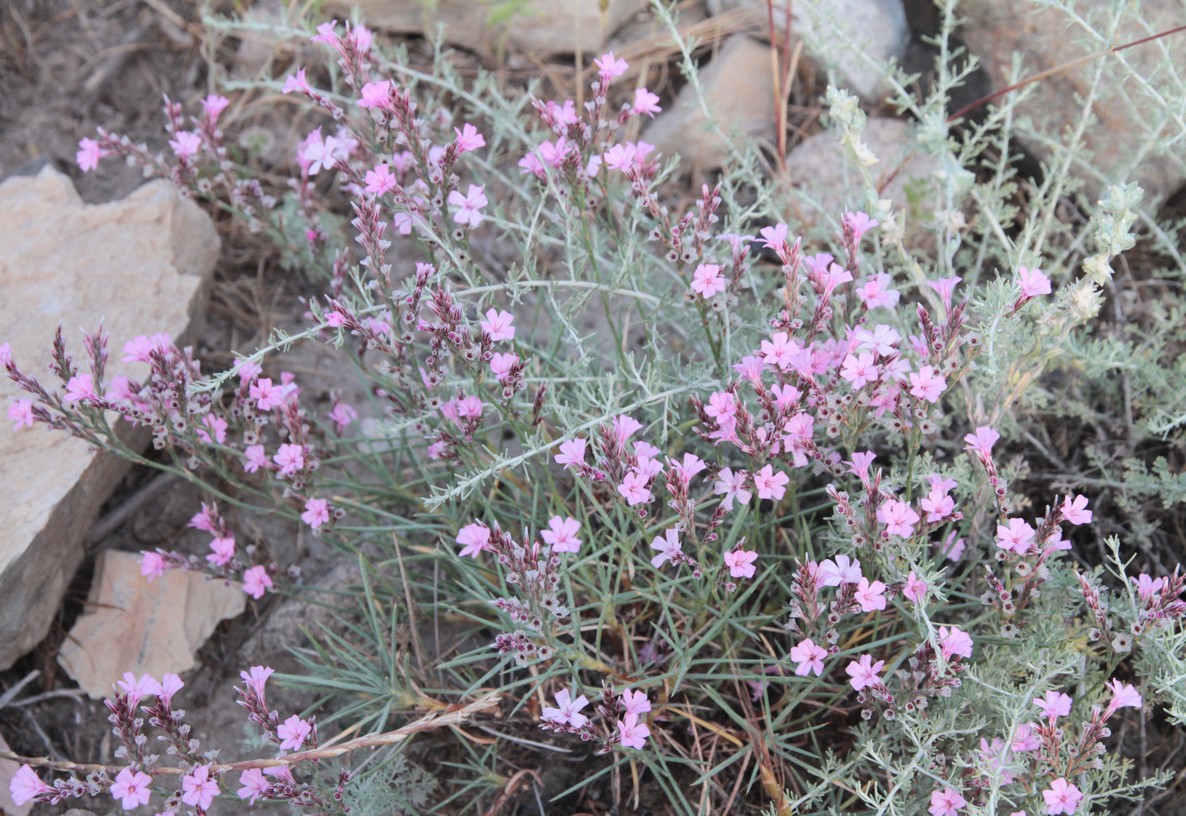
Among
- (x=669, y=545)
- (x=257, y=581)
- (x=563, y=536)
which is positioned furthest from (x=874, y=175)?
(x=257, y=581)

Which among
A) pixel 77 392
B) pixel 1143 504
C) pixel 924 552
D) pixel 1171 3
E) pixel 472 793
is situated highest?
pixel 1171 3

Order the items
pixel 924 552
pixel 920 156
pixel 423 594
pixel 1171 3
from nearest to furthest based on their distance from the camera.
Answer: pixel 924 552 < pixel 423 594 < pixel 1171 3 < pixel 920 156

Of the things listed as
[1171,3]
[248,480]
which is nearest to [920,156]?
[1171,3]

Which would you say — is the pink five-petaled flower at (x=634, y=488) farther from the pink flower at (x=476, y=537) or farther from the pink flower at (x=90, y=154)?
the pink flower at (x=90, y=154)

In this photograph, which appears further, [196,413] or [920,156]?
[920,156]

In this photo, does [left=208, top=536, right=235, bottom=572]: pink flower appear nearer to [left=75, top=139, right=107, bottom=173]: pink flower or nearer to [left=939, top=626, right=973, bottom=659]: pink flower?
[left=75, top=139, right=107, bottom=173]: pink flower

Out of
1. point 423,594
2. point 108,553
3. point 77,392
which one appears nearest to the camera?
point 77,392

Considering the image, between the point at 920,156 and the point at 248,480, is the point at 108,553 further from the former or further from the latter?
the point at 920,156

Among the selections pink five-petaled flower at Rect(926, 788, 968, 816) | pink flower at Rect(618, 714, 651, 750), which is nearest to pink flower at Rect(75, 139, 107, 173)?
pink flower at Rect(618, 714, 651, 750)
